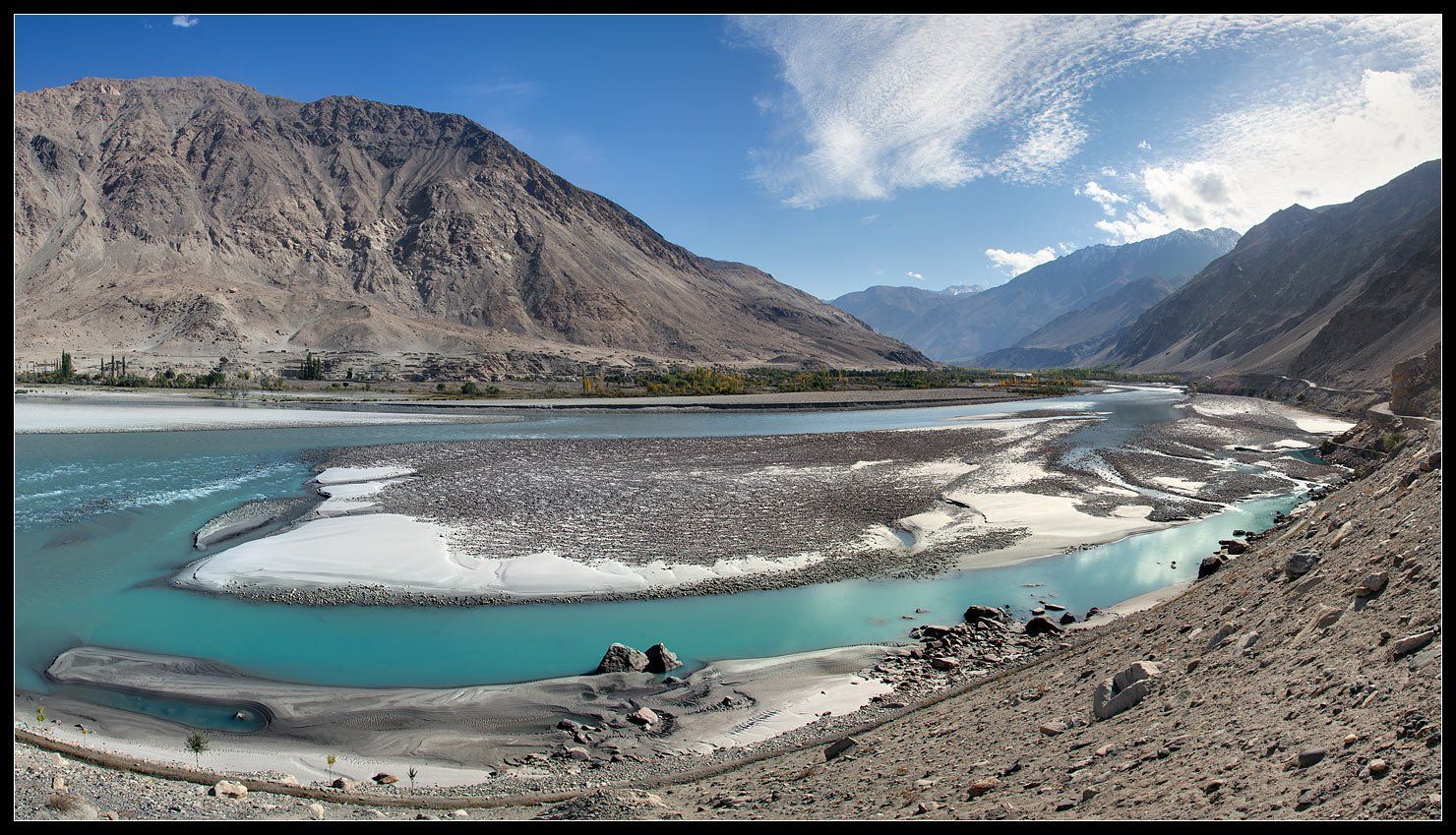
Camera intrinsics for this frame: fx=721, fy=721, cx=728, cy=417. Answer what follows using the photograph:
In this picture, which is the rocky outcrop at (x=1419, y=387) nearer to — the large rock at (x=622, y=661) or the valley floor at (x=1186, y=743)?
the valley floor at (x=1186, y=743)

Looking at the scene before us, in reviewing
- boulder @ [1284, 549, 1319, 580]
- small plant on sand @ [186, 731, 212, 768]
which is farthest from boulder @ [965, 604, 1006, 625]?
small plant on sand @ [186, 731, 212, 768]

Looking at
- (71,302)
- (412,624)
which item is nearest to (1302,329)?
(412,624)

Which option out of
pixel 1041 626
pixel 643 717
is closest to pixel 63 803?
pixel 643 717

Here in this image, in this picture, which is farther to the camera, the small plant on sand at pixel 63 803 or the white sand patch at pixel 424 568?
the white sand patch at pixel 424 568

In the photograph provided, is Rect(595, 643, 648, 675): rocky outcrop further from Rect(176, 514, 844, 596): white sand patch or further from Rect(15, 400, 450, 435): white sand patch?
Rect(15, 400, 450, 435): white sand patch

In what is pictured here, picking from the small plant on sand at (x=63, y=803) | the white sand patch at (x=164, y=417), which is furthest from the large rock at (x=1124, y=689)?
the white sand patch at (x=164, y=417)
